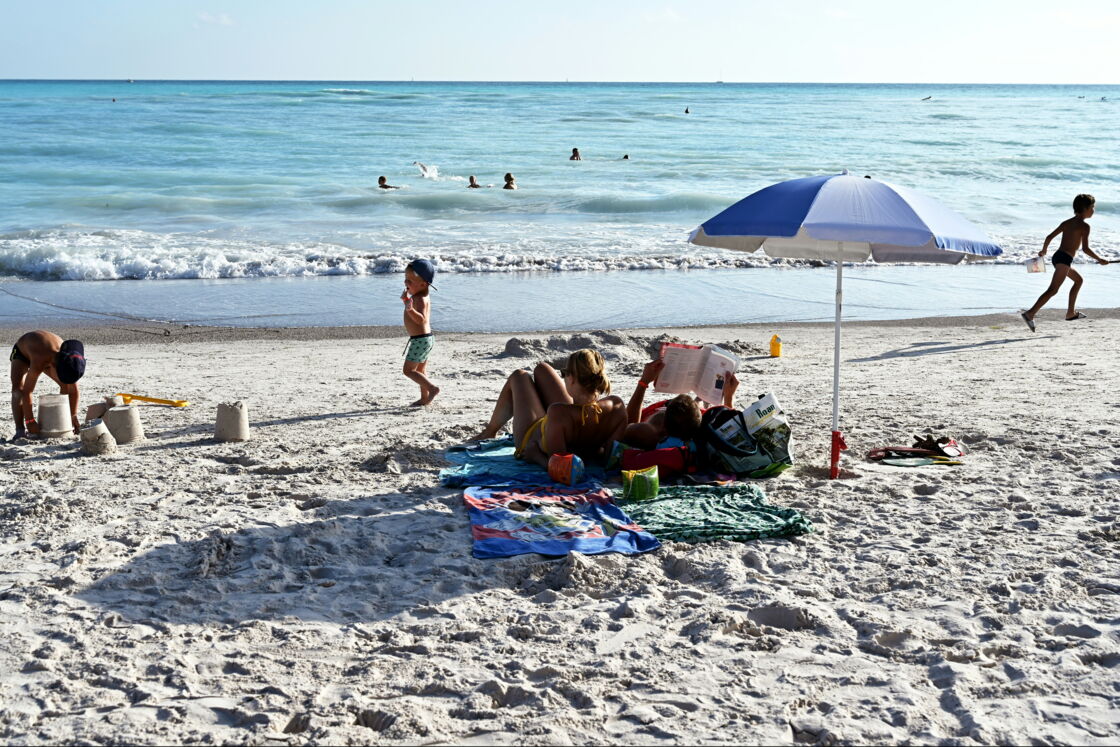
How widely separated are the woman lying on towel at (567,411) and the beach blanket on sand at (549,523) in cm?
40

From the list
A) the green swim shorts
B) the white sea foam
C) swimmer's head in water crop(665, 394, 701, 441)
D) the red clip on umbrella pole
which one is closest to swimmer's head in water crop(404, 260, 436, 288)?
the green swim shorts

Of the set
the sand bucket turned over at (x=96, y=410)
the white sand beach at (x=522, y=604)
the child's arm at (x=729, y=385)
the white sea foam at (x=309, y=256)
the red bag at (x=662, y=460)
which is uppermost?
the white sea foam at (x=309, y=256)

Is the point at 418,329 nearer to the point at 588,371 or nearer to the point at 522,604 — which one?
the point at 588,371

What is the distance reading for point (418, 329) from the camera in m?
7.63

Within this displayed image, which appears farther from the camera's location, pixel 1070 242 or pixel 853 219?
pixel 1070 242

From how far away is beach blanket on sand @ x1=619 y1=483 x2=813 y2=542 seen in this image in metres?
4.96

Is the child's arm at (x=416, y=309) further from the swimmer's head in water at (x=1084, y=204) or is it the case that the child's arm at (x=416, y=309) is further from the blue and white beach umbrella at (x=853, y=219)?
the swimmer's head in water at (x=1084, y=204)

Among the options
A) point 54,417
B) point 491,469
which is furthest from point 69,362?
point 491,469

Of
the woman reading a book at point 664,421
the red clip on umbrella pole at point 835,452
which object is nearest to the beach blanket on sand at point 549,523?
the woman reading a book at point 664,421

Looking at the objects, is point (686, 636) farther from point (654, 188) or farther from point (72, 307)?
point (654, 188)

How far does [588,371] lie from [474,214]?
17.2m

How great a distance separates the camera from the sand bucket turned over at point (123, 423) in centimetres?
638

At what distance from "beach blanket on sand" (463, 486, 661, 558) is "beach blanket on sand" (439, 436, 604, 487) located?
16cm

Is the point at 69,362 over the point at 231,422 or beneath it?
over
